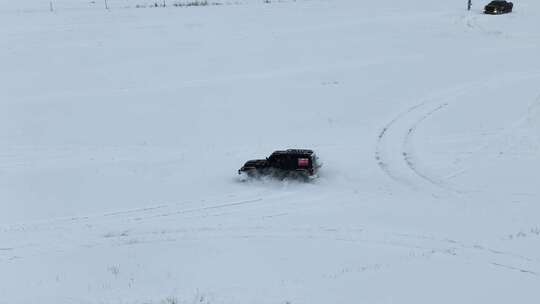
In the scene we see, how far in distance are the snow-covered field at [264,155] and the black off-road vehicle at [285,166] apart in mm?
467

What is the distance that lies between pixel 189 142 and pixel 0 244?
1140cm

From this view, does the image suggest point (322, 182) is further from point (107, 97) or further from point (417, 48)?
point (417, 48)

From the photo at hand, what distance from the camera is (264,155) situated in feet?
93.2

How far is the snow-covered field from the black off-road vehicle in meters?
0.47

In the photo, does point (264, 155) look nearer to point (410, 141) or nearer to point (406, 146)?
point (406, 146)

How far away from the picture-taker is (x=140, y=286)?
680 inches

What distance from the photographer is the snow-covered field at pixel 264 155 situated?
17.8 meters

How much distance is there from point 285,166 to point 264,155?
3.69 meters

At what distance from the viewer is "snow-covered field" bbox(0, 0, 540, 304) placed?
17766 millimetres

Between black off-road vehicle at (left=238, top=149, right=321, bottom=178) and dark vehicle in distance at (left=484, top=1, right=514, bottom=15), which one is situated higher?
dark vehicle in distance at (left=484, top=1, right=514, bottom=15)

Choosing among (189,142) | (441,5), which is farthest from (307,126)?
(441,5)

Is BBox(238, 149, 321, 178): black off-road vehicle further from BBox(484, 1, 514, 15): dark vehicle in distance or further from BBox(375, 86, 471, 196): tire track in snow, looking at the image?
BBox(484, 1, 514, 15): dark vehicle in distance

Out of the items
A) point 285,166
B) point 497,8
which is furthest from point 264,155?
point 497,8

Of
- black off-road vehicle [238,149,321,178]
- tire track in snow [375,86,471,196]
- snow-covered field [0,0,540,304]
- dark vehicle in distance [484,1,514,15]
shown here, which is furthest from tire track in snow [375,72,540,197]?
dark vehicle in distance [484,1,514,15]
